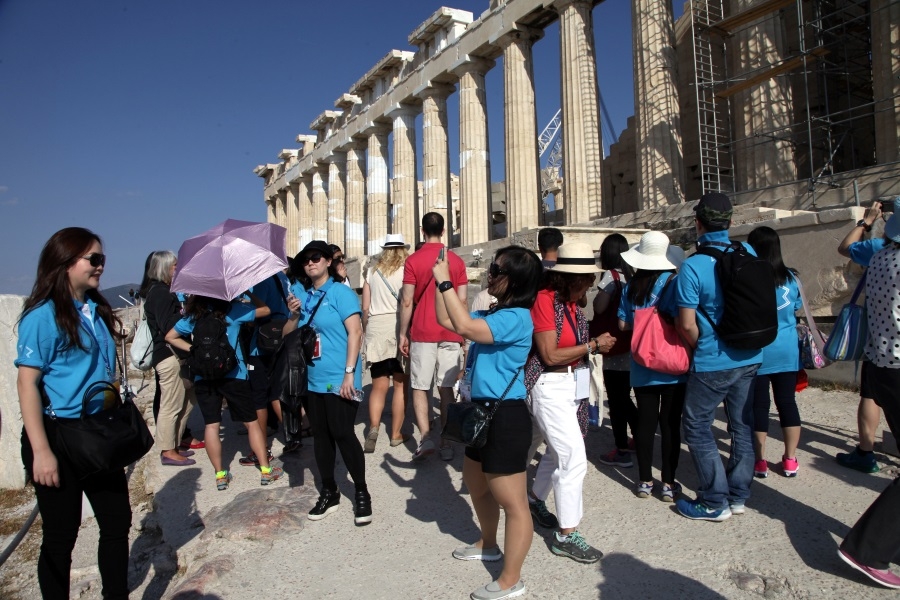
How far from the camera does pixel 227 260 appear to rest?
15.4ft

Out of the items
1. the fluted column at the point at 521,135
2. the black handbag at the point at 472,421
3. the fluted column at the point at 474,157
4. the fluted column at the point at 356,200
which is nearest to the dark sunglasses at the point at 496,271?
the black handbag at the point at 472,421

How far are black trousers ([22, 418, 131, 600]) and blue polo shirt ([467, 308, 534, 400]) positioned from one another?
1.78m

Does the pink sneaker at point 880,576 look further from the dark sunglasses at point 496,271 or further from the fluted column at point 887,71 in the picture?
the fluted column at point 887,71

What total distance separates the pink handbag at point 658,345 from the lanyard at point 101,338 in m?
2.92

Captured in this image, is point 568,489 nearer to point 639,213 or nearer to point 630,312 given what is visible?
point 630,312

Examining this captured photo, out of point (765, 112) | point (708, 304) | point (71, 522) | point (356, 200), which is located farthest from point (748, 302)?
point (356, 200)

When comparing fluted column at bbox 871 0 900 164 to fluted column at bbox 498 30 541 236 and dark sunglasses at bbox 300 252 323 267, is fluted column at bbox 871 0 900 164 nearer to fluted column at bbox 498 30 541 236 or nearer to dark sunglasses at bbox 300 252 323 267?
fluted column at bbox 498 30 541 236

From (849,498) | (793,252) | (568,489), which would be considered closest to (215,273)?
(568,489)

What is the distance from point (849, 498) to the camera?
3.88m

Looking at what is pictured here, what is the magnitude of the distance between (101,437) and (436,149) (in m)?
19.5

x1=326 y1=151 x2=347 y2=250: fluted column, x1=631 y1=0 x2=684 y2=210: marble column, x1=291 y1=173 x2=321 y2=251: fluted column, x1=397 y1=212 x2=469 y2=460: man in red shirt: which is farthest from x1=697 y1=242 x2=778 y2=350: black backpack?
x1=291 y1=173 x2=321 y2=251: fluted column

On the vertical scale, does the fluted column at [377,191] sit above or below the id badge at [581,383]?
above

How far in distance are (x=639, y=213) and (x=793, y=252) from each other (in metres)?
5.66

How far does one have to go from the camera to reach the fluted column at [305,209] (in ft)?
114
